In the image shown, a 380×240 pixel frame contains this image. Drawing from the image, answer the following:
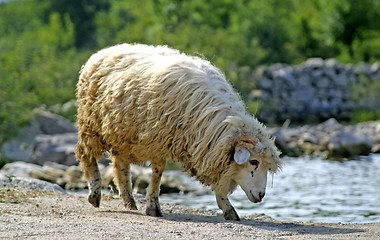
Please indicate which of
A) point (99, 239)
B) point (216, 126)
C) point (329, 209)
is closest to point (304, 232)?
point (216, 126)

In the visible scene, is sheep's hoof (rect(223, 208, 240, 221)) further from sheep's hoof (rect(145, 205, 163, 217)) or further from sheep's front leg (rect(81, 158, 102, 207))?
sheep's front leg (rect(81, 158, 102, 207))

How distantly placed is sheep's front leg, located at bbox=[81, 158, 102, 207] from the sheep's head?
2508 mm

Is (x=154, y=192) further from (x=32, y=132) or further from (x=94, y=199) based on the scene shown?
(x=32, y=132)

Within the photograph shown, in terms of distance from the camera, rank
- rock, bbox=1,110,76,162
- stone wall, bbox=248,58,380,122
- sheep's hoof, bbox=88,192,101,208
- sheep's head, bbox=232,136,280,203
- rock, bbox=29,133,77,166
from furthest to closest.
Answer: stone wall, bbox=248,58,380,122 → rock, bbox=1,110,76,162 → rock, bbox=29,133,77,166 → sheep's hoof, bbox=88,192,101,208 → sheep's head, bbox=232,136,280,203

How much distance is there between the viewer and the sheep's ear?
728 cm

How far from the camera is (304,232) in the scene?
7352 mm

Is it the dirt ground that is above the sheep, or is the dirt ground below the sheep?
below

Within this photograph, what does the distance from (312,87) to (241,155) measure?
108 feet

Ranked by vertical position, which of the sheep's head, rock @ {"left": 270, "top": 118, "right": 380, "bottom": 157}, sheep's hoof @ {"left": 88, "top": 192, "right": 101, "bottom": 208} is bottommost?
rock @ {"left": 270, "top": 118, "right": 380, "bottom": 157}

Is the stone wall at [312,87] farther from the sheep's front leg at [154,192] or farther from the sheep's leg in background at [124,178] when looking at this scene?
the sheep's front leg at [154,192]

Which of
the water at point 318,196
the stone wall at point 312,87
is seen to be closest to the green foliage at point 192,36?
the stone wall at point 312,87

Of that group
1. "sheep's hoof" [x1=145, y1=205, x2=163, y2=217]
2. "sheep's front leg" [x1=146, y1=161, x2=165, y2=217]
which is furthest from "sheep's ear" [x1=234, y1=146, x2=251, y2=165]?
"sheep's hoof" [x1=145, y1=205, x2=163, y2=217]

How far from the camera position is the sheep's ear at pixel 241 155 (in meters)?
7.28

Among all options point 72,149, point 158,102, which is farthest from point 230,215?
point 72,149
